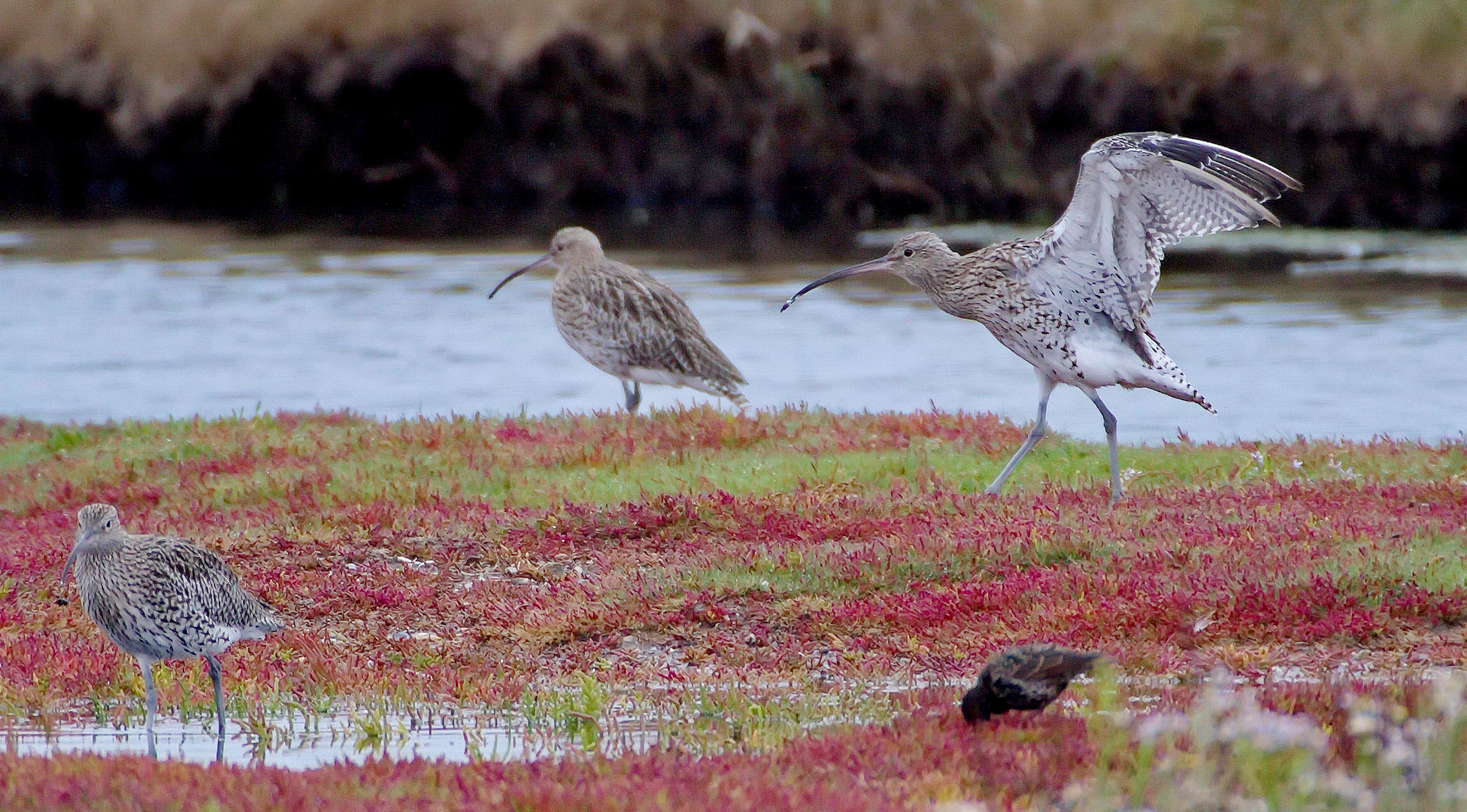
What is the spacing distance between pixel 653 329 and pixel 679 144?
25.8m

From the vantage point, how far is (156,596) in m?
8.73

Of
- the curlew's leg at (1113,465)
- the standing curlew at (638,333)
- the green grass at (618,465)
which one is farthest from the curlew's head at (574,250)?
the curlew's leg at (1113,465)

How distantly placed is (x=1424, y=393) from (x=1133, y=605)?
1386 centimetres

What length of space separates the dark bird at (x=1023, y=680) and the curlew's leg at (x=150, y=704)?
3.49 m

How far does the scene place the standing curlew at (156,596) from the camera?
28.6ft

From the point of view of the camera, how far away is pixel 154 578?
8.83 meters

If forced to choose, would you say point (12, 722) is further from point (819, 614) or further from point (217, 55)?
point (217, 55)

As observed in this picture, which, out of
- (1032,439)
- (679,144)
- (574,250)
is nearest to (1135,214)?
(1032,439)

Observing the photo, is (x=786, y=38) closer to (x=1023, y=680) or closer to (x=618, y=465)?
(x=618, y=465)

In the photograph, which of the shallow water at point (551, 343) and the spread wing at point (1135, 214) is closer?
the spread wing at point (1135, 214)

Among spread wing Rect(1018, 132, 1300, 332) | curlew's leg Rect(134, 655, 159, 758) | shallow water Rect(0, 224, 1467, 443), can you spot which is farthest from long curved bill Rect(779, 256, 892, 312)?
curlew's leg Rect(134, 655, 159, 758)

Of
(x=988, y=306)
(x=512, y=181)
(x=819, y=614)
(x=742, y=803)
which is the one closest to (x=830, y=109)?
(x=512, y=181)

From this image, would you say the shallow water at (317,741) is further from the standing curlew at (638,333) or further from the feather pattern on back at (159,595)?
the standing curlew at (638,333)

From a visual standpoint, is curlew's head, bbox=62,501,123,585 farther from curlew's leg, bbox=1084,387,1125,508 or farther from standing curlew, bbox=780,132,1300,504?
curlew's leg, bbox=1084,387,1125,508
